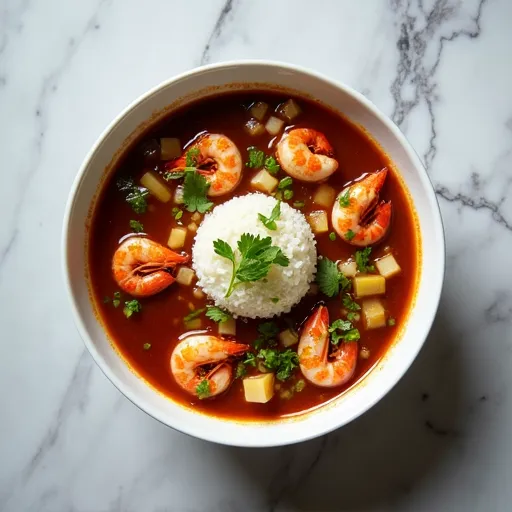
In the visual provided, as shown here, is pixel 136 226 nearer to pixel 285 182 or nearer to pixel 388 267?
pixel 285 182

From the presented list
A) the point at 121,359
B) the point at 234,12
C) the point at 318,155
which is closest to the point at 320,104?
the point at 318,155

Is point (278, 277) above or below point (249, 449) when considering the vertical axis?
above

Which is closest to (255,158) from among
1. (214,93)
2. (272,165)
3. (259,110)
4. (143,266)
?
(272,165)

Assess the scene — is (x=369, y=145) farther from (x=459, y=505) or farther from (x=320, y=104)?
(x=459, y=505)

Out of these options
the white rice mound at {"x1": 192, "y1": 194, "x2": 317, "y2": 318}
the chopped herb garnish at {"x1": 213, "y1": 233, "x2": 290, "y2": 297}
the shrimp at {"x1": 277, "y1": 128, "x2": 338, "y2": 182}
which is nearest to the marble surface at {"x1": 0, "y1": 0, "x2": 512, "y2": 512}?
the shrimp at {"x1": 277, "y1": 128, "x2": 338, "y2": 182}

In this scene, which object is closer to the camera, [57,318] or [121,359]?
[121,359]

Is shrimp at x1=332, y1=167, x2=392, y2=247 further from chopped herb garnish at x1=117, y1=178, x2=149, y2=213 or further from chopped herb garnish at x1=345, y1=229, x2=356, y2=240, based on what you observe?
chopped herb garnish at x1=117, y1=178, x2=149, y2=213
